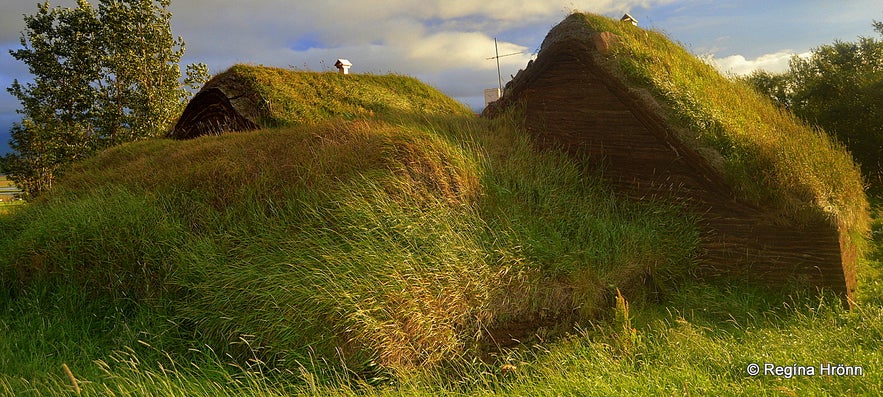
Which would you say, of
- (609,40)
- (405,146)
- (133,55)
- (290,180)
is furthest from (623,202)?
(133,55)

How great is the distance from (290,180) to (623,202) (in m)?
4.69

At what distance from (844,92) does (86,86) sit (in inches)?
1074

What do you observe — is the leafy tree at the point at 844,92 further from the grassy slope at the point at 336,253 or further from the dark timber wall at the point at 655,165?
the grassy slope at the point at 336,253

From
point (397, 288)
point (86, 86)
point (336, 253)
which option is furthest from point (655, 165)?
point (86, 86)

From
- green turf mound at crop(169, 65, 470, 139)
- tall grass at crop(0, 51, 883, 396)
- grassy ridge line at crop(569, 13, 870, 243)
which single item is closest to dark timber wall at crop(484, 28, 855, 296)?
grassy ridge line at crop(569, 13, 870, 243)

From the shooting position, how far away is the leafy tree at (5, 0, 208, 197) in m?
21.5

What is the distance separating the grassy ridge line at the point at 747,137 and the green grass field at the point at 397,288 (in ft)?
0.36

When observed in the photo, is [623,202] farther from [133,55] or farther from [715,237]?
[133,55]

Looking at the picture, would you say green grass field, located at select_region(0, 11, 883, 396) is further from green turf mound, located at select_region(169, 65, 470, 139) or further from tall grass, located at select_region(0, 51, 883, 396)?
green turf mound, located at select_region(169, 65, 470, 139)

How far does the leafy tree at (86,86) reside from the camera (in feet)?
70.6

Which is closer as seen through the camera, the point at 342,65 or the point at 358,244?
Answer: the point at 358,244

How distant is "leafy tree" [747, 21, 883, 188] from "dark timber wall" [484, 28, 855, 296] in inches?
345

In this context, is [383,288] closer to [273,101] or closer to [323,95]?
[273,101]

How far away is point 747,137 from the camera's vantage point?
25.5 feet
